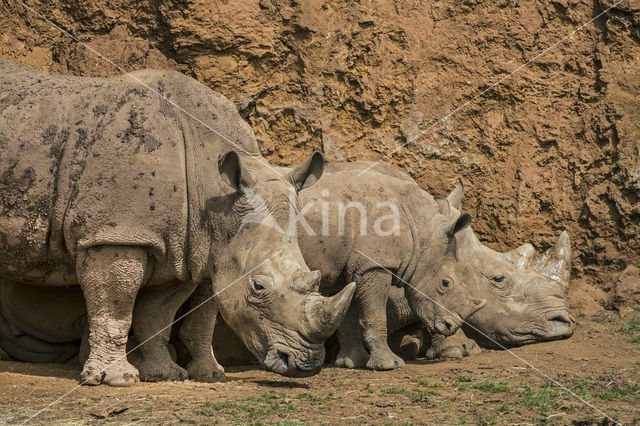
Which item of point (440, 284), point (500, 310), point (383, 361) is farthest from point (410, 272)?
point (500, 310)

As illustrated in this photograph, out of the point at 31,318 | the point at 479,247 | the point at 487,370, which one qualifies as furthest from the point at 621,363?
the point at 31,318

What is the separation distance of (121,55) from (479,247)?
164 inches

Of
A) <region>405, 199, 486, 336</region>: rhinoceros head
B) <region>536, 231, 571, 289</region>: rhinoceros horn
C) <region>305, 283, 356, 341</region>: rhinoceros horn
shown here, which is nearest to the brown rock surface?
<region>536, 231, 571, 289</region>: rhinoceros horn

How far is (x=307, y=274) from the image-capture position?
24.7ft

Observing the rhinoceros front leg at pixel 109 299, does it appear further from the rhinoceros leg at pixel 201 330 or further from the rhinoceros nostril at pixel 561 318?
the rhinoceros nostril at pixel 561 318

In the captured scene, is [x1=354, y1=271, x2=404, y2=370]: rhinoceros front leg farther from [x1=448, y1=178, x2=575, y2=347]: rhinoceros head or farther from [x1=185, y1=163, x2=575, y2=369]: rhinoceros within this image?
[x1=448, y1=178, x2=575, y2=347]: rhinoceros head

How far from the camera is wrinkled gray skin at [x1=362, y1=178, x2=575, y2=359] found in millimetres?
10164

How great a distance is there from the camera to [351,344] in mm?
9742

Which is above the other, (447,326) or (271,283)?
(271,283)

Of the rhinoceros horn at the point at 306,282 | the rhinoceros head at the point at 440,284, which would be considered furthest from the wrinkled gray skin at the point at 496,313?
the rhinoceros horn at the point at 306,282

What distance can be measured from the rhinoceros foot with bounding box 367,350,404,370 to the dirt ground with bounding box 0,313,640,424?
0.13 m

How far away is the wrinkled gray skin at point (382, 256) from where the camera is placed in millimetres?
9523

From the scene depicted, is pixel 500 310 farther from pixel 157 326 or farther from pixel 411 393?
pixel 157 326

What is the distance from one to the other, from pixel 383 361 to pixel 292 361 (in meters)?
2.15
